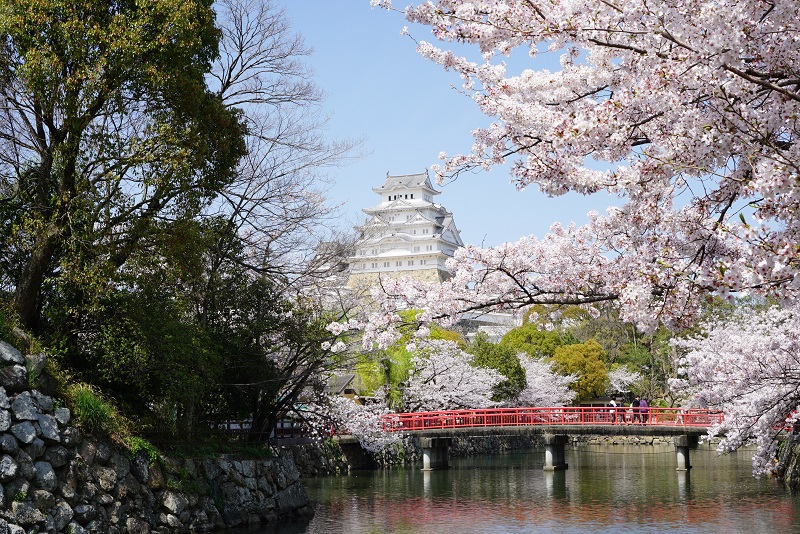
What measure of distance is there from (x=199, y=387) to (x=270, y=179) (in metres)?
3.98

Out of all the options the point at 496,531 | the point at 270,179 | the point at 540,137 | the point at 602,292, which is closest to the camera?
the point at 540,137

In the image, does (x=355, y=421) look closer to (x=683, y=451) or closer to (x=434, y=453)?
(x=434, y=453)

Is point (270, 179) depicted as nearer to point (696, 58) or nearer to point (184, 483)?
point (184, 483)

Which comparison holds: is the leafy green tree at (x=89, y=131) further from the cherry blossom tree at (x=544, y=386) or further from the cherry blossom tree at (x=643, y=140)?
the cherry blossom tree at (x=544, y=386)

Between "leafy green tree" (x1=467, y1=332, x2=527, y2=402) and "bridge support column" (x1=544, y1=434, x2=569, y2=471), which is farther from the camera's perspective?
"leafy green tree" (x1=467, y1=332, x2=527, y2=402)

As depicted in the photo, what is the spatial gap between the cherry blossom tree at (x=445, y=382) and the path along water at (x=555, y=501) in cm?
371

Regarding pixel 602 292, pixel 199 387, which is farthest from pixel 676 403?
pixel 602 292

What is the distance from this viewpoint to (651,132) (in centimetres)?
586

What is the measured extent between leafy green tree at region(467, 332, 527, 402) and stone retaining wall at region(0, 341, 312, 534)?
21571 millimetres

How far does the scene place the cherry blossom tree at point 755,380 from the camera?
12884 millimetres

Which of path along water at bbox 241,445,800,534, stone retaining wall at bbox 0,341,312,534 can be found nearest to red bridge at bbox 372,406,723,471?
path along water at bbox 241,445,800,534

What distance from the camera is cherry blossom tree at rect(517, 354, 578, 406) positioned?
1398 inches

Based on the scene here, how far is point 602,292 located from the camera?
756 centimetres

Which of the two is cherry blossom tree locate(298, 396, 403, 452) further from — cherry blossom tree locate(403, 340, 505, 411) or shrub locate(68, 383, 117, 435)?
shrub locate(68, 383, 117, 435)
